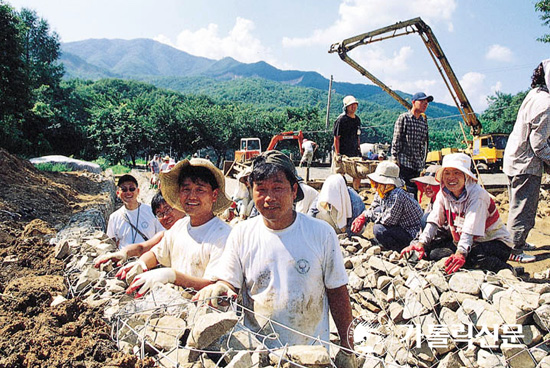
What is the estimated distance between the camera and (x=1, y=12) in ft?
43.1

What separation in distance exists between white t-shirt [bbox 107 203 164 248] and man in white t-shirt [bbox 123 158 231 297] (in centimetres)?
148

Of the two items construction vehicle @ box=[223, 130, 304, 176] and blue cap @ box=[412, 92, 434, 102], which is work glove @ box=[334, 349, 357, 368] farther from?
construction vehicle @ box=[223, 130, 304, 176]

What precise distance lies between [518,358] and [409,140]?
11.3ft

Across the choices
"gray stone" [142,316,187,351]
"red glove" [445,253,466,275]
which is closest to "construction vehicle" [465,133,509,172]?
"red glove" [445,253,466,275]

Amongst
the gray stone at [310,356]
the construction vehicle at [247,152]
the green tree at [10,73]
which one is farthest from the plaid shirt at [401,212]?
the green tree at [10,73]

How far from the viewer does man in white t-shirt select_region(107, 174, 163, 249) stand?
3.81 m

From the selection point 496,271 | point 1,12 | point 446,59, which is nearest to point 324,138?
point 446,59

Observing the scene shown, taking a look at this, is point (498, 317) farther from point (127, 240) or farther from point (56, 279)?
point (127, 240)

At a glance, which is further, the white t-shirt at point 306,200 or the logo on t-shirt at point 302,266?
the white t-shirt at point 306,200

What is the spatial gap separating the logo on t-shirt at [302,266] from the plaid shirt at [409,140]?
3.84m

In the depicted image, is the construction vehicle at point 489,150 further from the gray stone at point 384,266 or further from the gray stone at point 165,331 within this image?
the gray stone at point 165,331

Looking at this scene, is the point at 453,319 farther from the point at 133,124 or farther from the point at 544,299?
the point at 133,124

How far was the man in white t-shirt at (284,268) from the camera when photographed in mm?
1800

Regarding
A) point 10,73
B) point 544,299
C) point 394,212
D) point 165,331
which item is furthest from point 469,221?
point 10,73
